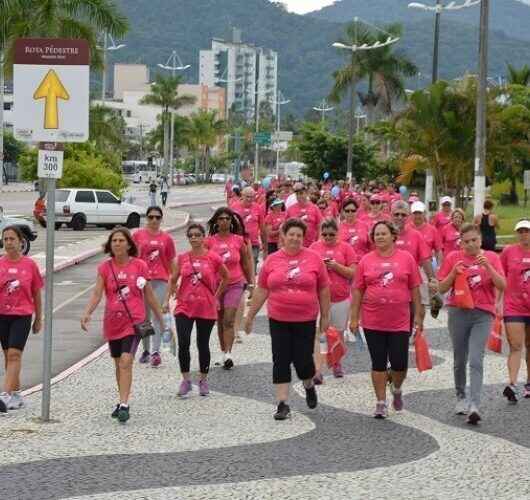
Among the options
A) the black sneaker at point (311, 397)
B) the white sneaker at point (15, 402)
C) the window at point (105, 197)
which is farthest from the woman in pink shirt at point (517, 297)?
the window at point (105, 197)

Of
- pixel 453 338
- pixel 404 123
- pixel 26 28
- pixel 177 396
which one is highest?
pixel 26 28

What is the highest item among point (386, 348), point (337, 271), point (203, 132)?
point (203, 132)

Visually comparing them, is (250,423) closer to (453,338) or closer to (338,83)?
(453,338)

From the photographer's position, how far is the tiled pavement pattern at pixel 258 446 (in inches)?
313

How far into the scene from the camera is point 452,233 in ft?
58.9

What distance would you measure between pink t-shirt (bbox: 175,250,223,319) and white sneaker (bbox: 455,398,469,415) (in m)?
2.41

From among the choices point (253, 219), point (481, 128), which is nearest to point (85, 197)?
point (481, 128)

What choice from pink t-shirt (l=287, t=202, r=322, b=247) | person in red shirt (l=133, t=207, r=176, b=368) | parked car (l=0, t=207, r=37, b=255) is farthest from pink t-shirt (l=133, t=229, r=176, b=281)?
parked car (l=0, t=207, r=37, b=255)

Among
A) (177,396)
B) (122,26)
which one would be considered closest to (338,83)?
(122,26)

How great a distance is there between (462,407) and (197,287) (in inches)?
104

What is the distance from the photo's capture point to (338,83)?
75.6 meters

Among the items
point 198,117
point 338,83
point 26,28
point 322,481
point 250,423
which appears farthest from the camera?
point 198,117

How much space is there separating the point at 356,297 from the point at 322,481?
276 centimetres

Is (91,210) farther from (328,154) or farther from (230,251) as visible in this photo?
(230,251)
